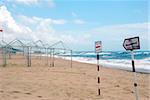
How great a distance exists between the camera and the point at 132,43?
9.79 m

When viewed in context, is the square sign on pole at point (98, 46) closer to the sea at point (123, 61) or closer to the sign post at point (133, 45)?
the sign post at point (133, 45)

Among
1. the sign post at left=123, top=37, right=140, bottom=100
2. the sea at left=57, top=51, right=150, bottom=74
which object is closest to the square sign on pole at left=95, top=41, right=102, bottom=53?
the sign post at left=123, top=37, right=140, bottom=100

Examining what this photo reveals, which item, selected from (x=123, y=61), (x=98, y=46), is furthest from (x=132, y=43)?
(x=123, y=61)

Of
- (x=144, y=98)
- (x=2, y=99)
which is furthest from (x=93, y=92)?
(x=2, y=99)

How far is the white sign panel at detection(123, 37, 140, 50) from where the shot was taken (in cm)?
960

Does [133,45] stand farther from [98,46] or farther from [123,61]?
[123,61]

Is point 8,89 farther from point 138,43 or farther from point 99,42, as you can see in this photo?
point 138,43

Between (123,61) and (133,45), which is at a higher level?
(133,45)

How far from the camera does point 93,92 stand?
43.6 feet

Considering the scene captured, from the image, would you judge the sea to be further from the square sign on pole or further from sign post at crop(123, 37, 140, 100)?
sign post at crop(123, 37, 140, 100)

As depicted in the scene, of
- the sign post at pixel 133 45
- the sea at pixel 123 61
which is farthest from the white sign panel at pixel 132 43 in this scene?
the sea at pixel 123 61

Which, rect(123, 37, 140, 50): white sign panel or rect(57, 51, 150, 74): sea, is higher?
rect(123, 37, 140, 50): white sign panel

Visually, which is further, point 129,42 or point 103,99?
point 103,99

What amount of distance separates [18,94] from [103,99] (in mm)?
3117
